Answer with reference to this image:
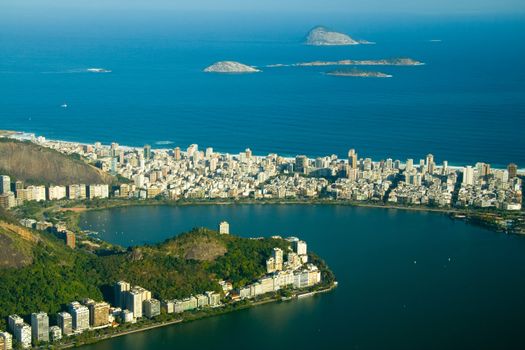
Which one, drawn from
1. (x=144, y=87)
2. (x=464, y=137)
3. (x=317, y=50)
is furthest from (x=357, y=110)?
(x=317, y=50)

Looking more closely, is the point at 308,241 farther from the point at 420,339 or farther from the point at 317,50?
the point at 317,50

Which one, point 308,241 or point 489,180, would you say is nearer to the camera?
point 308,241

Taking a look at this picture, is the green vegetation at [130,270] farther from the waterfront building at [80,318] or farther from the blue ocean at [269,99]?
the blue ocean at [269,99]

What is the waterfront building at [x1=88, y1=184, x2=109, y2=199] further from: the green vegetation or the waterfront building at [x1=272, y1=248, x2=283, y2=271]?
the waterfront building at [x1=272, y1=248, x2=283, y2=271]

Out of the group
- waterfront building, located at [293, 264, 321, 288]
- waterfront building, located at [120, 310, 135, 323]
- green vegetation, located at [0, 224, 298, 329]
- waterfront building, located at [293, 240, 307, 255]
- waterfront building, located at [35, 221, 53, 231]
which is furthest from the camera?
waterfront building, located at [35, 221, 53, 231]

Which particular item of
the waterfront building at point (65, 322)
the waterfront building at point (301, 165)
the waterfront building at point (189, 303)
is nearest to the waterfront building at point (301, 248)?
the waterfront building at point (189, 303)

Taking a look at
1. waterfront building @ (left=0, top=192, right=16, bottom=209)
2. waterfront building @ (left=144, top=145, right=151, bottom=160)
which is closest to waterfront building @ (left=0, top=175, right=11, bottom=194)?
waterfront building @ (left=0, top=192, right=16, bottom=209)

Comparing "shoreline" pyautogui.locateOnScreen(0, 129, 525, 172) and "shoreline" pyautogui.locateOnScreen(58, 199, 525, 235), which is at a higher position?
"shoreline" pyautogui.locateOnScreen(0, 129, 525, 172)
